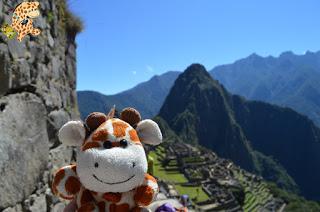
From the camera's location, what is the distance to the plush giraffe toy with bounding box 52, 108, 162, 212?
8.50ft

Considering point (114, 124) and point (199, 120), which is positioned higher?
point (114, 124)

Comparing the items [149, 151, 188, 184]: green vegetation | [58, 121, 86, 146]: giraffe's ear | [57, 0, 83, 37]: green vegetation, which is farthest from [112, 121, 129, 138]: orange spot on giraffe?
[149, 151, 188, 184]: green vegetation

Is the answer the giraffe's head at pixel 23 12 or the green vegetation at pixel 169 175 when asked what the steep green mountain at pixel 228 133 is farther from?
the giraffe's head at pixel 23 12

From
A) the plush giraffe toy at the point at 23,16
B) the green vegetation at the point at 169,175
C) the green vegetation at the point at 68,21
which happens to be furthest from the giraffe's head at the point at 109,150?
the green vegetation at the point at 169,175

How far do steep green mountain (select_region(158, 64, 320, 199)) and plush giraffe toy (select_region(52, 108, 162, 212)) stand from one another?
13236cm

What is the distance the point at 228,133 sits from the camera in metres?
162

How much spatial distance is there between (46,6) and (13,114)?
174 centimetres

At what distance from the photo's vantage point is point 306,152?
7318 inches

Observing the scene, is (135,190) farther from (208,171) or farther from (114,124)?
(208,171)

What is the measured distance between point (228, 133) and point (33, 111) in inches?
6334

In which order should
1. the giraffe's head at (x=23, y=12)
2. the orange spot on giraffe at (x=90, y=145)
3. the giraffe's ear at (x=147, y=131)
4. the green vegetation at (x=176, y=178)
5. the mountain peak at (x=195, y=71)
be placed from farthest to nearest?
the mountain peak at (x=195, y=71), the green vegetation at (x=176, y=178), the giraffe's head at (x=23, y=12), the giraffe's ear at (x=147, y=131), the orange spot on giraffe at (x=90, y=145)

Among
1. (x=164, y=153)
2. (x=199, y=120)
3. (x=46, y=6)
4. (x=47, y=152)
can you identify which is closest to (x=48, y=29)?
(x=46, y=6)

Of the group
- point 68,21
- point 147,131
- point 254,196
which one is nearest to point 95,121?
point 147,131

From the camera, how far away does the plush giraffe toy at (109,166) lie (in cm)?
259
